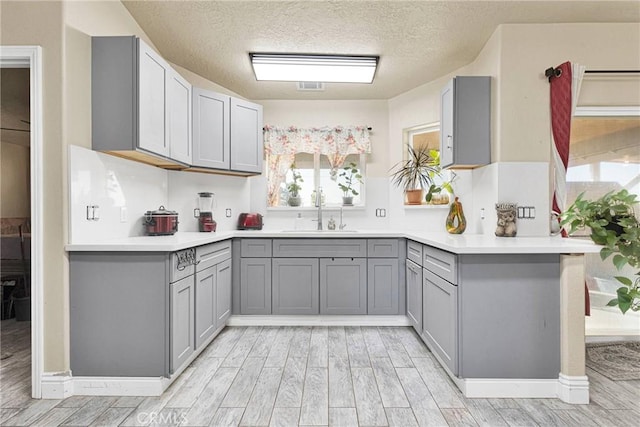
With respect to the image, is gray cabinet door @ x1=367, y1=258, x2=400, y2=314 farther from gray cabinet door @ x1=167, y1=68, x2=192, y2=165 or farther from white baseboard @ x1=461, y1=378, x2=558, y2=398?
gray cabinet door @ x1=167, y1=68, x2=192, y2=165

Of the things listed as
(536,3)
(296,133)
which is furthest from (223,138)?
(536,3)

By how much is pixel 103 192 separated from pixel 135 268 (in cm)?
65

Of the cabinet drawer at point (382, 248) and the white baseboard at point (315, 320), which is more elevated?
the cabinet drawer at point (382, 248)

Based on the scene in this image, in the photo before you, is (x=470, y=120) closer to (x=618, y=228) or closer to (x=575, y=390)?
(x=618, y=228)

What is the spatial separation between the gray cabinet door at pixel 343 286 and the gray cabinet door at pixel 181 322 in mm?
1281

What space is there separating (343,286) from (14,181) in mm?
3869

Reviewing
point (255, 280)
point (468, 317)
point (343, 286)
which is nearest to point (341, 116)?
point (343, 286)

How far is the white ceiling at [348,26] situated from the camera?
7.61 feet

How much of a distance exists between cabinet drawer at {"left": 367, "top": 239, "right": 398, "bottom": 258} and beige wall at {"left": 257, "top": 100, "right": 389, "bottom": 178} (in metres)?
1.05

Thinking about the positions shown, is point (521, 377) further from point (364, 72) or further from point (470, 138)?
point (364, 72)

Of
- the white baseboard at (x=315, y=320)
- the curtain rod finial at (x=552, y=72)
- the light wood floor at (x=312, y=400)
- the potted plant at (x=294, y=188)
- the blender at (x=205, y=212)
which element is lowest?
the light wood floor at (x=312, y=400)

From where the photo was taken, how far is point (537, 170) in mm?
2549

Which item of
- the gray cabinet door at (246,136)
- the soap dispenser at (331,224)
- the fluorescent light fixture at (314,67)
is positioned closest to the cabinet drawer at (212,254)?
the gray cabinet door at (246,136)

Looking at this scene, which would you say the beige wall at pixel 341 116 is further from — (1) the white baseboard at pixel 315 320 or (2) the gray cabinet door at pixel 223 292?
(2) the gray cabinet door at pixel 223 292
